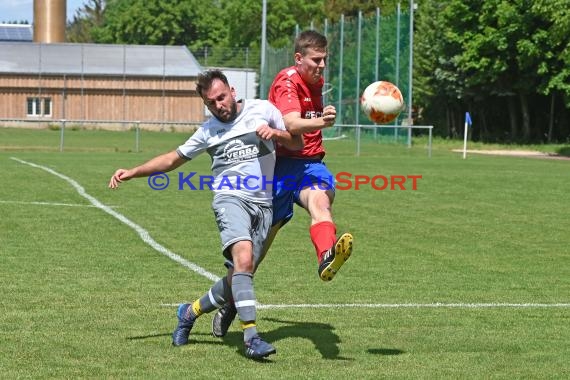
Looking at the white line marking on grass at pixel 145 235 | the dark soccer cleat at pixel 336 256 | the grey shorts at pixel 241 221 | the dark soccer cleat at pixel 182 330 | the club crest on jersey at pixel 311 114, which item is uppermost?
the club crest on jersey at pixel 311 114

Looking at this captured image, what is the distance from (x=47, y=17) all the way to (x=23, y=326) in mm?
86999

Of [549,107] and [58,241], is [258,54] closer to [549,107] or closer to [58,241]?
[549,107]

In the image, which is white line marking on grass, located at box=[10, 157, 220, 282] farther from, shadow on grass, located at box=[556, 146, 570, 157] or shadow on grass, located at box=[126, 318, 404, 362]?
shadow on grass, located at box=[556, 146, 570, 157]

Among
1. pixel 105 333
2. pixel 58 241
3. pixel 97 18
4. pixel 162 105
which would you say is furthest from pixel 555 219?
pixel 97 18

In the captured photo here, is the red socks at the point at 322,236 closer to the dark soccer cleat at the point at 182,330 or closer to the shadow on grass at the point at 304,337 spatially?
the shadow on grass at the point at 304,337

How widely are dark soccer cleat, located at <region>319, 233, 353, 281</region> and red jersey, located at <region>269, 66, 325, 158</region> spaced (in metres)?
1.00

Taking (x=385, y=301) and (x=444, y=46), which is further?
(x=444, y=46)

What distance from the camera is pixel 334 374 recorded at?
7.04 meters

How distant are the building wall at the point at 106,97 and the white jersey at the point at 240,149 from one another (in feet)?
225

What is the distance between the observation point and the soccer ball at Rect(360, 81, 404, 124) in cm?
929

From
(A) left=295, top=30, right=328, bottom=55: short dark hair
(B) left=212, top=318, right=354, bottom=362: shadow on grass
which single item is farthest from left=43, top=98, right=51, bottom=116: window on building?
(A) left=295, top=30, right=328, bottom=55: short dark hair

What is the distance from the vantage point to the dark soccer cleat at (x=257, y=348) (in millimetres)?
7305

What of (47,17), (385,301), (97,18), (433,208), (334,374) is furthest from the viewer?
(97,18)

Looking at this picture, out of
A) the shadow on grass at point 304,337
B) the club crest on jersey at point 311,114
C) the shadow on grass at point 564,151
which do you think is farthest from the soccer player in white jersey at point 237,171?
the shadow on grass at point 564,151
